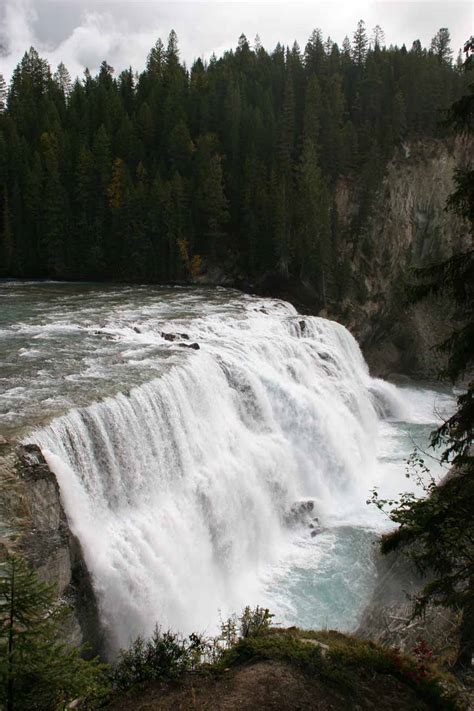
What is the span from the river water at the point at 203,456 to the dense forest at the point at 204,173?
17032 mm

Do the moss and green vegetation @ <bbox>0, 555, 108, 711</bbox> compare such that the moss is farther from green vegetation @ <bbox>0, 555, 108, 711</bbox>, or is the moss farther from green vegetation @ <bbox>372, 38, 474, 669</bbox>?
green vegetation @ <bbox>0, 555, 108, 711</bbox>

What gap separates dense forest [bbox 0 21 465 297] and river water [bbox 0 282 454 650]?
17.0 meters

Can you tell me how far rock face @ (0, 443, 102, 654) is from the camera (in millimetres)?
9695

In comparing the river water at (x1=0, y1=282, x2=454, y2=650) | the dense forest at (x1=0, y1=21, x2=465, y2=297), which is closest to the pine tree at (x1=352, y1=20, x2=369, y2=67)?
the dense forest at (x1=0, y1=21, x2=465, y2=297)

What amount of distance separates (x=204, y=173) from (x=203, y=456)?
36.2m

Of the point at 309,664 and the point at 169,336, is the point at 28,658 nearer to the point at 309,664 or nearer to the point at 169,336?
the point at 309,664

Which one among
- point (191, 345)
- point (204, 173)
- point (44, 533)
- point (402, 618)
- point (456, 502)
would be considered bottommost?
point (402, 618)

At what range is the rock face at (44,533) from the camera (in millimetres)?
9695

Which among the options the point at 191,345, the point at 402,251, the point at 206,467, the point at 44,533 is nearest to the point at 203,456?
the point at 206,467

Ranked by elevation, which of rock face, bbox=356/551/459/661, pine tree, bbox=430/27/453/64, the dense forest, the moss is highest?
pine tree, bbox=430/27/453/64

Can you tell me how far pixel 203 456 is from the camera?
17.1m

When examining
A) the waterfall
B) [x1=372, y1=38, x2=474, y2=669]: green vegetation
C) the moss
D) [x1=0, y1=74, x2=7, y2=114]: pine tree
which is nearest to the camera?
the moss

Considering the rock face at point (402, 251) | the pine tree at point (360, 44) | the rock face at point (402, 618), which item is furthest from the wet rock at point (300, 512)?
the pine tree at point (360, 44)

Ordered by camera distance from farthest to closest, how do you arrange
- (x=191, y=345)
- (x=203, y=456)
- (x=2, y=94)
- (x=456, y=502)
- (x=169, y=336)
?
1. (x=2, y=94)
2. (x=169, y=336)
3. (x=191, y=345)
4. (x=203, y=456)
5. (x=456, y=502)
